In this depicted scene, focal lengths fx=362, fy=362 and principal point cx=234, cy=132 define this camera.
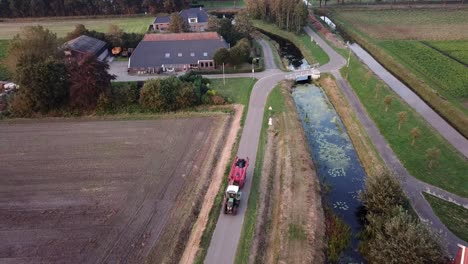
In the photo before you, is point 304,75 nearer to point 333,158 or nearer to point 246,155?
point 333,158

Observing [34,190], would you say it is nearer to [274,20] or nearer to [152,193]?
[152,193]

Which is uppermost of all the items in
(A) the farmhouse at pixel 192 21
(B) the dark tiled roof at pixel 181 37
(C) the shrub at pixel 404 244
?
(A) the farmhouse at pixel 192 21

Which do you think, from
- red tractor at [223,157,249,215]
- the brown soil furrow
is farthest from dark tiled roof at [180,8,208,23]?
red tractor at [223,157,249,215]

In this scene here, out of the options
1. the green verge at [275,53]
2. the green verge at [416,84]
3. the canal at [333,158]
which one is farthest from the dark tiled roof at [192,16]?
the canal at [333,158]

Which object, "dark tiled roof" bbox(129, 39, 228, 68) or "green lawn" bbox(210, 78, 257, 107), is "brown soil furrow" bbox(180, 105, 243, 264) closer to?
"green lawn" bbox(210, 78, 257, 107)

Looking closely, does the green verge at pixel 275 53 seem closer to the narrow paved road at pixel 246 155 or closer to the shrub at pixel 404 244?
the narrow paved road at pixel 246 155

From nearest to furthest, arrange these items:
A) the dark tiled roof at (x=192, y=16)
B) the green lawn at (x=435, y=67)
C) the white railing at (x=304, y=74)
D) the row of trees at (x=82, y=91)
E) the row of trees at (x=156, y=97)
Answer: the row of trees at (x=82, y=91) → the row of trees at (x=156, y=97) → the green lawn at (x=435, y=67) → the white railing at (x=304, y=74) → the dark tiled roof at (x=192, y=16)

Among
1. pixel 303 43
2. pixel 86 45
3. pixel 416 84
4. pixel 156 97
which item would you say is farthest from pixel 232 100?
pixel 86 45
